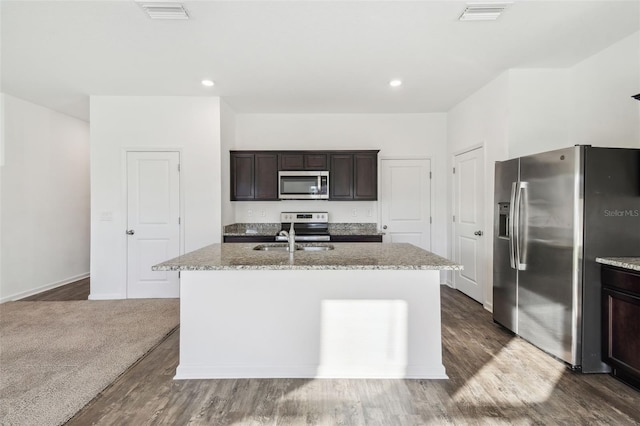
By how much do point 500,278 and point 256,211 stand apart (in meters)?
3.35

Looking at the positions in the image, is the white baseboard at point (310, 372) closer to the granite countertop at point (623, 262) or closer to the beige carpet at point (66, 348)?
the beige carpet at point (66, 348)

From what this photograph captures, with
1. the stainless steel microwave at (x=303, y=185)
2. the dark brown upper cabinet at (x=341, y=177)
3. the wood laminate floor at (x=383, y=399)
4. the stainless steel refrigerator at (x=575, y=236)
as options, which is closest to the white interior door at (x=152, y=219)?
the stainless steel microwave at (x=303, y=185)

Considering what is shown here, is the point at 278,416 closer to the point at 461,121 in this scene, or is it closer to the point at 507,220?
the point at 507,220

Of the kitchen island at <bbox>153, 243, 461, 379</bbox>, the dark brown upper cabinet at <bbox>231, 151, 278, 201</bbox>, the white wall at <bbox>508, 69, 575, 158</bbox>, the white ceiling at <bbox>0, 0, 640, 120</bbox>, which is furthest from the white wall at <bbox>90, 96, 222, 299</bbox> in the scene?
the white wall at <bbox>508, 69, 575, 158</bbox>

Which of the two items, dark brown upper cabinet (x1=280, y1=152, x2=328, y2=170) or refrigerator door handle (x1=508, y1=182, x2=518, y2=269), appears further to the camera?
dark brown upper cabinet (x1=280, y1=152, x2=328, y2=170)

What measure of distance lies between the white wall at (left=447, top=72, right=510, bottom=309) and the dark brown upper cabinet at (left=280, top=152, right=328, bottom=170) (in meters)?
1.93

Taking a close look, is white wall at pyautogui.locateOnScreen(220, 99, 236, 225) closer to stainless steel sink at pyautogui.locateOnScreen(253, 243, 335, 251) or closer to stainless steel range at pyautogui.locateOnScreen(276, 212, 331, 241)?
stainless steel range at pyautogui.locateOnScreen(276, 212, 331, 241)

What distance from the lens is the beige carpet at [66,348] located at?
204cm

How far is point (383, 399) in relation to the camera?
6.72ft

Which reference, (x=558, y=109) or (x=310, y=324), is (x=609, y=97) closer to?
(x=558, y=109)

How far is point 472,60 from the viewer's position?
3.19 metres

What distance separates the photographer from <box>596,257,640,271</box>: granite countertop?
210cm

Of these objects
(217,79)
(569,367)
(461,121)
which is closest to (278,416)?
(569,367)

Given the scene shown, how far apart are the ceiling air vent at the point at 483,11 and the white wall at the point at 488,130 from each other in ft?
4.12
